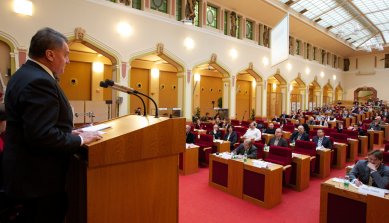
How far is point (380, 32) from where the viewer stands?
2595cm

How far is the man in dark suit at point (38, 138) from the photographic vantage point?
1271mm

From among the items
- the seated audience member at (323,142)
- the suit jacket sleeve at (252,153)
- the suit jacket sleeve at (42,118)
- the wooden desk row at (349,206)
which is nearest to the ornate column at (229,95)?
the seated audience member at (323,142)

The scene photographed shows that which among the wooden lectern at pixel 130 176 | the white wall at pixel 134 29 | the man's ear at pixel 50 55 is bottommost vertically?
the wooden lectern at pixel 130 176

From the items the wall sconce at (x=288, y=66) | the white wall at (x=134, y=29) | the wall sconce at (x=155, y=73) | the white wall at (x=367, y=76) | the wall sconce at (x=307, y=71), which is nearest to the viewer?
the white wall at (x=134, y=29)

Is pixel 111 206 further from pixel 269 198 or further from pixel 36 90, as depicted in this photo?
pixel 269 198

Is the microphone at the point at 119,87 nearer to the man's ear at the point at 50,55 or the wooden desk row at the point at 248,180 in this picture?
the man's ear at the point at 50,55

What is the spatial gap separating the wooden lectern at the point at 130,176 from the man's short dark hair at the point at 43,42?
575 millimetres

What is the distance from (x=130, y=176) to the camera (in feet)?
5.43

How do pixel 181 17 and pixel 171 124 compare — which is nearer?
pixel 171 124

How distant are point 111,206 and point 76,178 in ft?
0.97

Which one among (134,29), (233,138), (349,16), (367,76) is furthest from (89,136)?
(367,76)

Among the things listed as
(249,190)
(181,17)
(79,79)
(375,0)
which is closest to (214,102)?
(181,17)

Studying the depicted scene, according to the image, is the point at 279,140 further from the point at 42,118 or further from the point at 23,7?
the point at 23,7

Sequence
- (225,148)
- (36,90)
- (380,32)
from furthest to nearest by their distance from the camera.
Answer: (380,32) < (225,148) < (36,90)
